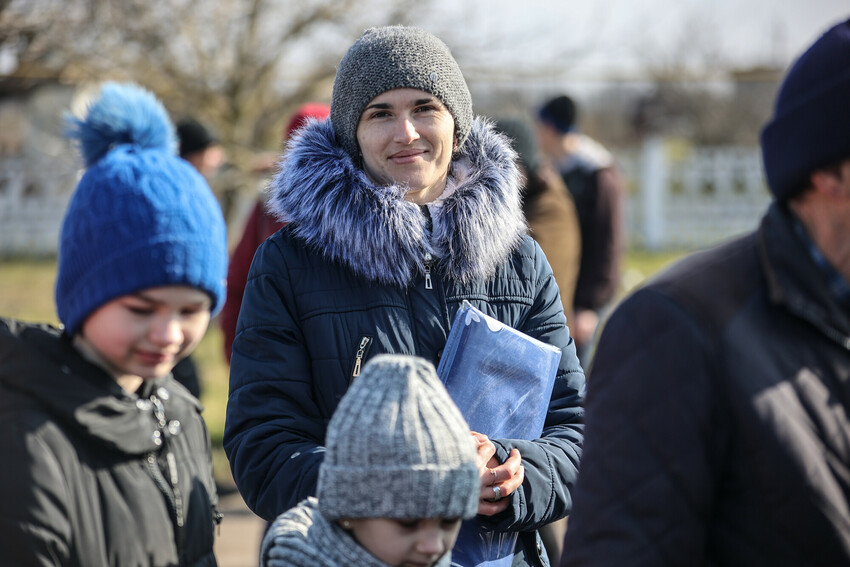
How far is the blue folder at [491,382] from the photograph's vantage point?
2.22 meters

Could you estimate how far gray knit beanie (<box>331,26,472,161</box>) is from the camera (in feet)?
8.05

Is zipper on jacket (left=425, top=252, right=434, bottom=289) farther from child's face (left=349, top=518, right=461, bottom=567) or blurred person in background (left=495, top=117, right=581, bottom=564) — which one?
blurred person in background (left=495, top=117, right=581, bottom=564)

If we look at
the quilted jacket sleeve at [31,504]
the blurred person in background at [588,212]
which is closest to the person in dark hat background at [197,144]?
the blurred person in background at [588,212]

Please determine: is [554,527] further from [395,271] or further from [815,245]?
[815,245]

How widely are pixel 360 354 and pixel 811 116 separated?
1.05 meters

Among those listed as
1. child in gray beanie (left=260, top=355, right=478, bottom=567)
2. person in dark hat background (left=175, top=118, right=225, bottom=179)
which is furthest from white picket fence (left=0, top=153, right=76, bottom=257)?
child in gray beanie (left=260, top=355, right=478, bottom=567)

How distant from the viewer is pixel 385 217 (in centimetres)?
233

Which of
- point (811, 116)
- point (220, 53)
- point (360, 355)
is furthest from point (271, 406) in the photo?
point (220, 53)

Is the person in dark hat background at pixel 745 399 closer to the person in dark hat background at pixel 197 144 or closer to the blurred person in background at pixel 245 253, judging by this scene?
the blurred person in background at pixel 245 253

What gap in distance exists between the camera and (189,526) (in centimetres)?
193

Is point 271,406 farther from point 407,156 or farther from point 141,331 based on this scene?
point 407,156

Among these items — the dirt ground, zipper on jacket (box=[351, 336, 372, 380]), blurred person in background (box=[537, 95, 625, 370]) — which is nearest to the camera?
zipper on jacket (box=[351, 336, 372, 380])

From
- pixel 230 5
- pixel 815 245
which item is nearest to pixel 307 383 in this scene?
pixel 815 245

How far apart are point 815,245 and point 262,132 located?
7.65 metres
